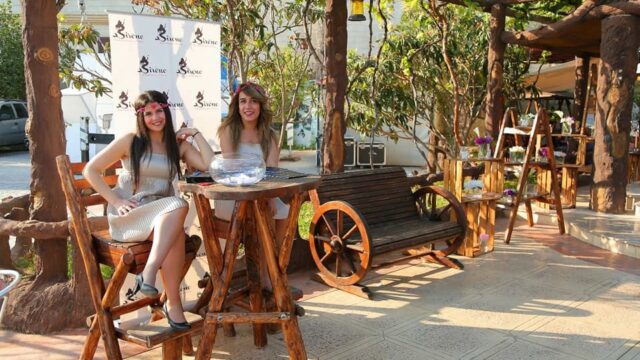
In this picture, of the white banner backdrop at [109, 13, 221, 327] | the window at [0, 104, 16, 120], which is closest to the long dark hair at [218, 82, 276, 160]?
the white banner backdrop at [109, 13, 221, 327]

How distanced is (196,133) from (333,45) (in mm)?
2171

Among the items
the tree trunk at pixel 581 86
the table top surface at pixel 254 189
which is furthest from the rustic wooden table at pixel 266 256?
the tree trunk at pixel 581 86

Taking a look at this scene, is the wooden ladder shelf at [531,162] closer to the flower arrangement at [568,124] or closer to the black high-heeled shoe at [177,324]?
the flower arrangement at [568,124]

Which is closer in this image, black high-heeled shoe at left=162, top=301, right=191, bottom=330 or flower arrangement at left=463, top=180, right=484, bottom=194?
black high-heeled shoe at left=162, top=301, right=191, bottom=330

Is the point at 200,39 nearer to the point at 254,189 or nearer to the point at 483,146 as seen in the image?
the point at 254,189

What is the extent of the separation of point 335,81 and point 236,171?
252cm

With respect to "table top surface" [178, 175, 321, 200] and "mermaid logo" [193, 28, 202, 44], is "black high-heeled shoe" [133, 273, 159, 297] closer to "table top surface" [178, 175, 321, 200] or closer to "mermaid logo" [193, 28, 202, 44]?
"table top surface" [178, 175, 321, 200]

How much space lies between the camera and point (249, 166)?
269 cm

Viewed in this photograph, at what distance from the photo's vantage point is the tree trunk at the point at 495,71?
700cm

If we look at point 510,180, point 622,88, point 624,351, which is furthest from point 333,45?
point 510,180

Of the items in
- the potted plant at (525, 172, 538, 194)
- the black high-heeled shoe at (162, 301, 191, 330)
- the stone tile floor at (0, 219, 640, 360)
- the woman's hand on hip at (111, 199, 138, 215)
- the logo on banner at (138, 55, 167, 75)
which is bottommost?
the stone tile floor at (0, 219, 640, 360)

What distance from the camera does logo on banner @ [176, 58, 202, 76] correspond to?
12.9 feet

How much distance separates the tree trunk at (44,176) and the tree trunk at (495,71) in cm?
525

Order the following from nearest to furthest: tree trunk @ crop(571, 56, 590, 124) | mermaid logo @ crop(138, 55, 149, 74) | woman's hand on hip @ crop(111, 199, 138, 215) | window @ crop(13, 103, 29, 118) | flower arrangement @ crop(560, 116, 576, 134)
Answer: woman's hand on hip @ crop(111, 199, 138, 215) < mermaid logo @ crop(138, 55, 149, 74) < flower arrangement @ crop(560, 116, 576, 134) < tree trunk @ crop(571, 56, 590, 124) < window @ crop(13, 103, 29, 118)
